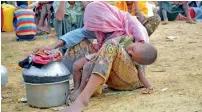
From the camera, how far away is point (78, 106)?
3236 mm

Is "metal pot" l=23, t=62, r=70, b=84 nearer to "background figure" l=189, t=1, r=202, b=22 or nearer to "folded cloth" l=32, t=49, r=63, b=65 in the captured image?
"folded cloth" l=32, t=49, r=63, b=65

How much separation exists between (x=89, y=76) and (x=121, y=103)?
13.2 inches

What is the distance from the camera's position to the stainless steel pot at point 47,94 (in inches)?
131

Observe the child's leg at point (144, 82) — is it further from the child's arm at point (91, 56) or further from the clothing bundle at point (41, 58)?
the clothing bundle at point (41, 58)

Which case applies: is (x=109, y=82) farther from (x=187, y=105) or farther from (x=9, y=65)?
(x=9, y=65)

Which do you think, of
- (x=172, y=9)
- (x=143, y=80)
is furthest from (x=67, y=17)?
(x=172, y=9)

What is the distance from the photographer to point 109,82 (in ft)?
12.3

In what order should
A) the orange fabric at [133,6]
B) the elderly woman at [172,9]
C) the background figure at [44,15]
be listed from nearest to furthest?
the orange fabric at [133,6] < the background figure at [44,15] < the elderly woman at [172,9]

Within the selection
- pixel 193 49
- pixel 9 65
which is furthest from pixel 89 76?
pixel 193 49

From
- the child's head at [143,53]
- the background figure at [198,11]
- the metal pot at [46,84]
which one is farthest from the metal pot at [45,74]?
the background figure at [198,11]

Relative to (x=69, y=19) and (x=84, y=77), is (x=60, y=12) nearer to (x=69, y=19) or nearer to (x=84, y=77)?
(x=69, y=19)

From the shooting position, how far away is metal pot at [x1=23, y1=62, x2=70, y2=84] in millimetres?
3291

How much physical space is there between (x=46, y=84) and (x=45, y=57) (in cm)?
21

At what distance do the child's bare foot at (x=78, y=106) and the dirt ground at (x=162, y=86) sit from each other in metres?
0.05
